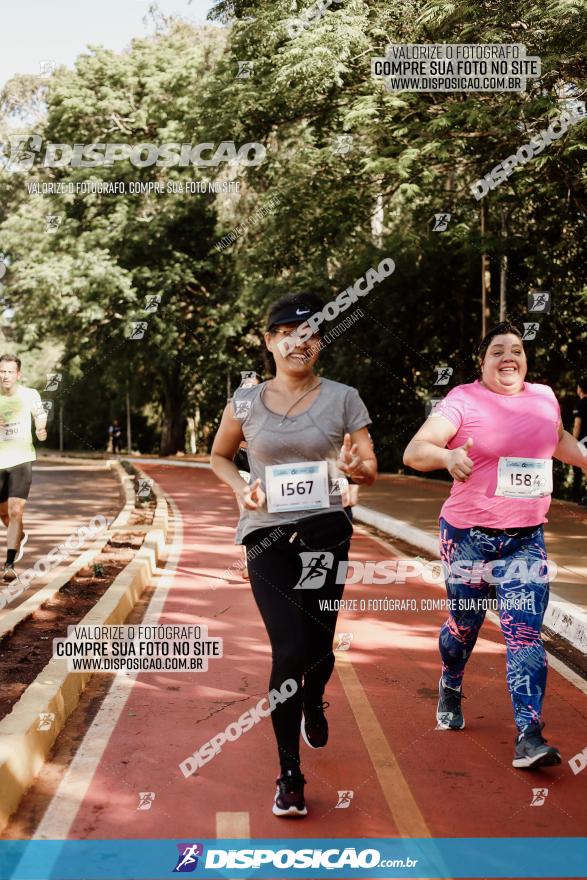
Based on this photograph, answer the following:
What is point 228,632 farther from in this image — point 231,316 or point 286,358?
point 231,316

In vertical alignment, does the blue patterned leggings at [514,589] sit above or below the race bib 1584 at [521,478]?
below

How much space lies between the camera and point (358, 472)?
4.39 meters

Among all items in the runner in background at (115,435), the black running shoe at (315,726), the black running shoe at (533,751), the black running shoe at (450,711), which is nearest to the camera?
the black running shoe at (533,751)

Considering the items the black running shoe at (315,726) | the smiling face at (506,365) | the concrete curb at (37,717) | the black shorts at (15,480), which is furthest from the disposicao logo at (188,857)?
the black shorts at (15,480)

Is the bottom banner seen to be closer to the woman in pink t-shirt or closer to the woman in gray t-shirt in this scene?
the woman in gray t-shirt

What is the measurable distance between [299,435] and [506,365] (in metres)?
1.21

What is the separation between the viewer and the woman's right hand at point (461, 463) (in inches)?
175

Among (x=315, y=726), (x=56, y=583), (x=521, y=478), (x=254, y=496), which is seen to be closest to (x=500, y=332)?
(x=521, y=478)

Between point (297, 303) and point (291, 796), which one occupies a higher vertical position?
point (297, 303)

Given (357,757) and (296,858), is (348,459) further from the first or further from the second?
(357,757)

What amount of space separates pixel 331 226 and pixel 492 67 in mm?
5645

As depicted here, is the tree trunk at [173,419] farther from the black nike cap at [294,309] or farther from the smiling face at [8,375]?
the black nike cap at [294,309]

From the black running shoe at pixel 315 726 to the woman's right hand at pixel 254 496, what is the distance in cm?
118

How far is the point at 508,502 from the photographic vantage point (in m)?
4.93
